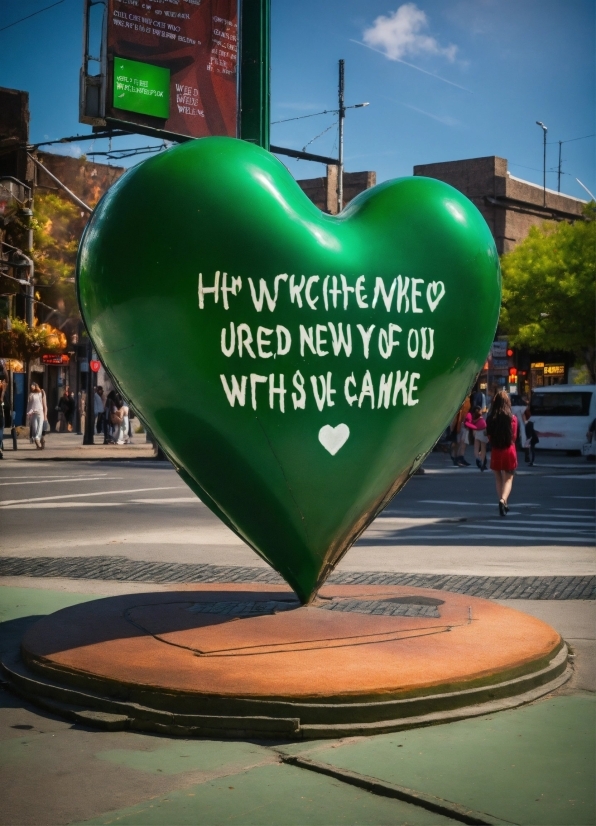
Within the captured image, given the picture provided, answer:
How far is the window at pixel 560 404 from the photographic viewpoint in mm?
30656

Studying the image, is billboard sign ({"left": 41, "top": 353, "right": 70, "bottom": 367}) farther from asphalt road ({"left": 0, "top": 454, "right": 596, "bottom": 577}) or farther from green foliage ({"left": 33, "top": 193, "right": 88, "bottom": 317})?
asphalt road ({"left": 0, "top": 454, "right": 596, "bottom": 577})

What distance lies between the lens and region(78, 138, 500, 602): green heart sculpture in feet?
17.8

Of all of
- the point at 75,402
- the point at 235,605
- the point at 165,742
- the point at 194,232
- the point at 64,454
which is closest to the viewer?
the point at 165,742

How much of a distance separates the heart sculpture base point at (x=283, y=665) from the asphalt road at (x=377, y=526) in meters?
3.12

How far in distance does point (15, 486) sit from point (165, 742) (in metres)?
14.9

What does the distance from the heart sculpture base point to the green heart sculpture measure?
58cm

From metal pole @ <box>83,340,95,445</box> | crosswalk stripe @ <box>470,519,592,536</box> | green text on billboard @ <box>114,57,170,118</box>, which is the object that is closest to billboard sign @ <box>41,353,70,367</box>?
metal pole @ <box>83,340,95,445</box>

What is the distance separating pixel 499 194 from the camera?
167 feet

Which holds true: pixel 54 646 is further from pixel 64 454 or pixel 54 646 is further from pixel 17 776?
pixel 64 454

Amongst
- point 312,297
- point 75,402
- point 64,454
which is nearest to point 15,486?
point 64,454

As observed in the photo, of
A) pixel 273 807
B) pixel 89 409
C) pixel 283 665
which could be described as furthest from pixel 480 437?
pixel 273 807

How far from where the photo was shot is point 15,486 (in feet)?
61.0

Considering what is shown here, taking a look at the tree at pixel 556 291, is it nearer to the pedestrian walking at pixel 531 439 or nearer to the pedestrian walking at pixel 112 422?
the pedestrian walking at pixel 531 439

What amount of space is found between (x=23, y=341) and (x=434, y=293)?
1328 inches
